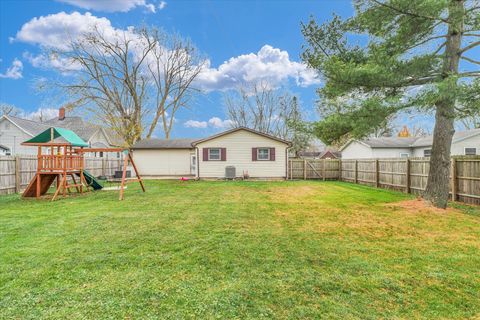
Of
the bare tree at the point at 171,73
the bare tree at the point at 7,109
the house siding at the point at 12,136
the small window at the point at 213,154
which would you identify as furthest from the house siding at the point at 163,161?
the bare tree at the point at 7,109

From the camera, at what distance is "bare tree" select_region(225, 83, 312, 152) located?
32.1m

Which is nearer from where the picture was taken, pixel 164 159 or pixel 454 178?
pixel 454 178

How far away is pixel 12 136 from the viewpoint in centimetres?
2180

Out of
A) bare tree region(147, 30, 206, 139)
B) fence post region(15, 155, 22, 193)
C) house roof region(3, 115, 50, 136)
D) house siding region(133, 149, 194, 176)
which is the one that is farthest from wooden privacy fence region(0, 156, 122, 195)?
bare tree region(147, 30, 206, 139)

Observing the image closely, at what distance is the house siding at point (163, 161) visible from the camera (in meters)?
19.4

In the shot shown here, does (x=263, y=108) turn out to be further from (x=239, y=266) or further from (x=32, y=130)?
(x=239, y=266)

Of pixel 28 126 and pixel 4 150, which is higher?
pixel 28 126

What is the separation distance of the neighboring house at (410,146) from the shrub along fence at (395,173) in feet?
19.2

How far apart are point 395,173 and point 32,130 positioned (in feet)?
87.4

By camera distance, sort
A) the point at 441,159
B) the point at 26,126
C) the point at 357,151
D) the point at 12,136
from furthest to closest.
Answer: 1. the point at 357,151
2. the point at 26,126
3. the point at 12,136
4. the point at 441,159

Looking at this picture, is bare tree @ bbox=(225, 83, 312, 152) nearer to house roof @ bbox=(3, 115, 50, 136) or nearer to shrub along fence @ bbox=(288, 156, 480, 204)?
shrub along fence @ bbox=(288, 156, 480, 204)

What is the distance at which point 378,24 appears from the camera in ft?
25.3

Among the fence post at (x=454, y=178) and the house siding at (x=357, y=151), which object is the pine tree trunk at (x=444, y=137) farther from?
the house siding at (x=357, y=151)

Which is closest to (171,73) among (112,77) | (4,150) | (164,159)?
(112,77)
